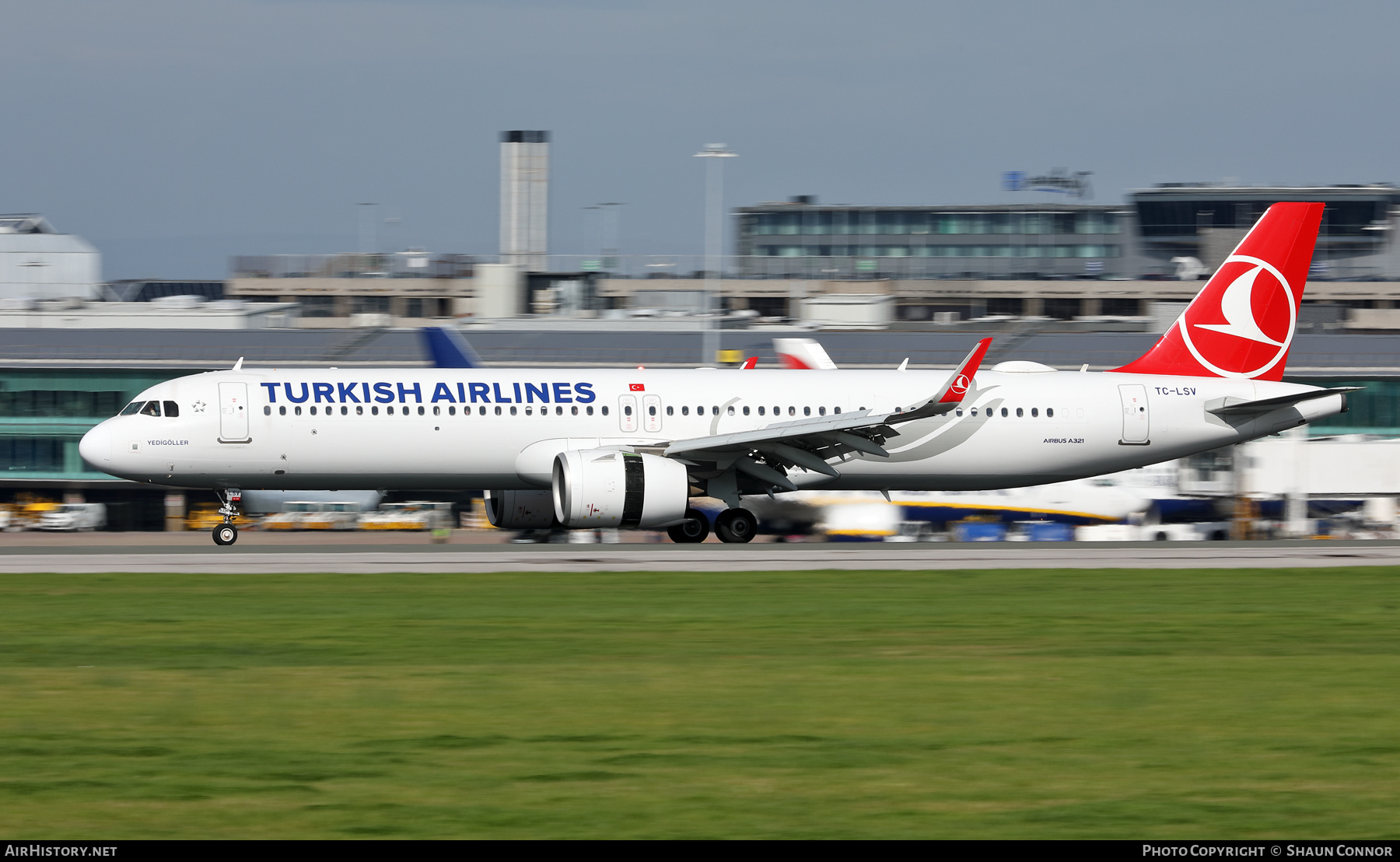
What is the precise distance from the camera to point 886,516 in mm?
39688

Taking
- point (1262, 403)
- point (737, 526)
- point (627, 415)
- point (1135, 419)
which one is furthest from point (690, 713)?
point (1262, 403)

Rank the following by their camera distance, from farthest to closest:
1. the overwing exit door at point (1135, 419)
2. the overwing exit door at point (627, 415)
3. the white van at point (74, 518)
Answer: the white van at point (74, 518) → the overwing exit door at point (1135, 419) → the overwing exit door at point (627, 415)

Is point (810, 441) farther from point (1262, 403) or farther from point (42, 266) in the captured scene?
point (42, 266)

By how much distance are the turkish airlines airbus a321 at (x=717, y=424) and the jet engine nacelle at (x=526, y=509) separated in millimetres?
49

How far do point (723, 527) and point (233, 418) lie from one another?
10169mm

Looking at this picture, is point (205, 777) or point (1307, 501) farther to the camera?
point (1307, 501)

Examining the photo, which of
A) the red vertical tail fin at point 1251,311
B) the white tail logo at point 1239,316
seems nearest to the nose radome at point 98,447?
the red vertical tail fin at point 1251,311

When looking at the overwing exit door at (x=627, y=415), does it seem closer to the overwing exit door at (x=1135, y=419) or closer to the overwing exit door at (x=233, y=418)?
the overwing exit door at (x=233, y=418)

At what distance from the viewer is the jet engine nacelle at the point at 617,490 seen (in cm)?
2933

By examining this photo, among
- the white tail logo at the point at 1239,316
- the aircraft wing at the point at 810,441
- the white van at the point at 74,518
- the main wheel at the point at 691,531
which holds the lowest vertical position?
the white van at the point at 74,518
